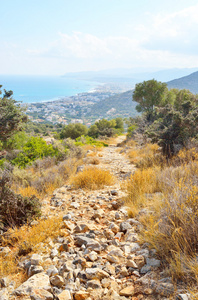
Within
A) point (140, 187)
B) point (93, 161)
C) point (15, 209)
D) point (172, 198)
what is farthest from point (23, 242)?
point (93, 161)

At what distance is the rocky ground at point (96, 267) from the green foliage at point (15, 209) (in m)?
0.67

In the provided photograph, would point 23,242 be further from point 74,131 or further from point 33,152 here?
point 74,131

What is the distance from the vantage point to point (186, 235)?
1922 mm

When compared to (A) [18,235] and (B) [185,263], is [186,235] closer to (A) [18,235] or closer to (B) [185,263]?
(B) [185,263]

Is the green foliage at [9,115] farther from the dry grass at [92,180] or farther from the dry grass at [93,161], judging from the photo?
the dry grass at [93,161]

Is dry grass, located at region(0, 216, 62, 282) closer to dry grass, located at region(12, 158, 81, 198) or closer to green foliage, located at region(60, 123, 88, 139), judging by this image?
dry grass, located at region(12, 158, 81, 198)

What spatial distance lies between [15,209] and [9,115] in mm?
3406

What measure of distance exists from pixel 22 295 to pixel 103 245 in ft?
3.47

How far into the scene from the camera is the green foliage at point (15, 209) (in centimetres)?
322

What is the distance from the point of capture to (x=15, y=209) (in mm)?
3340

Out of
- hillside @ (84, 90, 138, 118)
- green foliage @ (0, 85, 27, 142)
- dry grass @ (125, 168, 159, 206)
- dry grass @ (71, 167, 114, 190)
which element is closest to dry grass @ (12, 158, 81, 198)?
dry grass @ (71, 167, 114, 190)

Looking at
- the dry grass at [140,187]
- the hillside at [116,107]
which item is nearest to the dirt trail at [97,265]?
the dry grass at [140,187]

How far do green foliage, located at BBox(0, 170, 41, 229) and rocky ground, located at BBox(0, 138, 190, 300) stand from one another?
0.67 metres

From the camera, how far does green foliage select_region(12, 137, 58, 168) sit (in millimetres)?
9297
